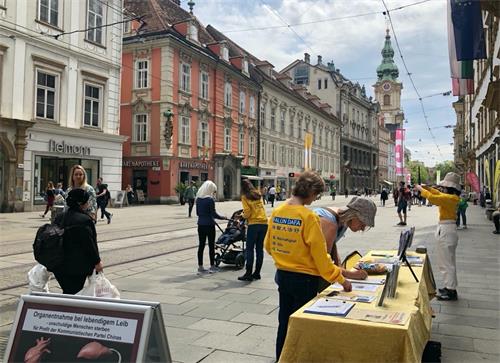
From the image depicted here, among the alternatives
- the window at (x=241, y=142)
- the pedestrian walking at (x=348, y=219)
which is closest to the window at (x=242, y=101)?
the window at (x=241, y=142)

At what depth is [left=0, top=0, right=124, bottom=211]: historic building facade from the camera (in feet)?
71.3

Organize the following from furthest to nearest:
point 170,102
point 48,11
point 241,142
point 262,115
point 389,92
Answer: point 389,92
point 262,115
point 241,142
point 170,102
point 48,11

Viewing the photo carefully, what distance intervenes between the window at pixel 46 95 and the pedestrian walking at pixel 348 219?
22418mm

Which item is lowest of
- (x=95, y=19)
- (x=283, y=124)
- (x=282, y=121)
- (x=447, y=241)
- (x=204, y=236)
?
(x=204, y=236)

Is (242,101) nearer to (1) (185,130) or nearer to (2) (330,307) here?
(1) (185,130)

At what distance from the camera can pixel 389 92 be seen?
113 m

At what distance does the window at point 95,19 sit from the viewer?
26.1 metres

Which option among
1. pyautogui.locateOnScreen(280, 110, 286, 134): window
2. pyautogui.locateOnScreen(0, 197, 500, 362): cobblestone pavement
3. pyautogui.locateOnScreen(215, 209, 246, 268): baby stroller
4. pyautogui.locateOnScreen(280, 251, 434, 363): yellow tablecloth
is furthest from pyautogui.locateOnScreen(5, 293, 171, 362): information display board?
pyautogui.locateOnScreen(280, 110, 286, 134): window

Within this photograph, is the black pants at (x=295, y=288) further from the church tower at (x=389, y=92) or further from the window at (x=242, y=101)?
the church tower at (x=389, y=92)

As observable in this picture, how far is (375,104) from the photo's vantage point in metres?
95.8

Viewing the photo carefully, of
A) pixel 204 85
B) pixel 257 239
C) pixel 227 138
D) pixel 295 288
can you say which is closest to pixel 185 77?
pixel 204 85

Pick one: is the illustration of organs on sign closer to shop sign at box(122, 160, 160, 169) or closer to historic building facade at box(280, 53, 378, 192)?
shop sign at box(122, 160, 160, 169)

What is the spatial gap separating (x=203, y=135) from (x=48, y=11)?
16587 mm

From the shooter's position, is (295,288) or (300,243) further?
(295,288)
